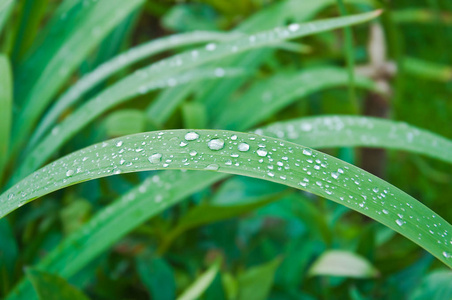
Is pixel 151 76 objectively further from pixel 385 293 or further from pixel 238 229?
pixel 385 293

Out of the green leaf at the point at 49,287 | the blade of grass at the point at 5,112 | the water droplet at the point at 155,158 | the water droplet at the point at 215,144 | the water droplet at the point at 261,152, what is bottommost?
the green leaf at the point at 49,287

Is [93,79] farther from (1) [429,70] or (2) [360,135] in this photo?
(1) [429,70]

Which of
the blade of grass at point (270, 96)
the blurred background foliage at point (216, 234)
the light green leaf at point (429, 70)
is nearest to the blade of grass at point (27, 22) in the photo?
the blurred background foliage at point (216, 234)

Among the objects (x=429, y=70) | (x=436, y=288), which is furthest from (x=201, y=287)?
(x=429, y=70)

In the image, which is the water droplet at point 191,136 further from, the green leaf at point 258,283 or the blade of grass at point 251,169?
the green leaf at point 258,283

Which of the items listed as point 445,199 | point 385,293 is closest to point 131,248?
point 385,293

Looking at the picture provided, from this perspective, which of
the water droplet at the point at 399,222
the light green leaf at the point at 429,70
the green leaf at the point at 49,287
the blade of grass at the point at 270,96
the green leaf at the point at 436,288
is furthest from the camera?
the light green leaf at the point at 429,70
